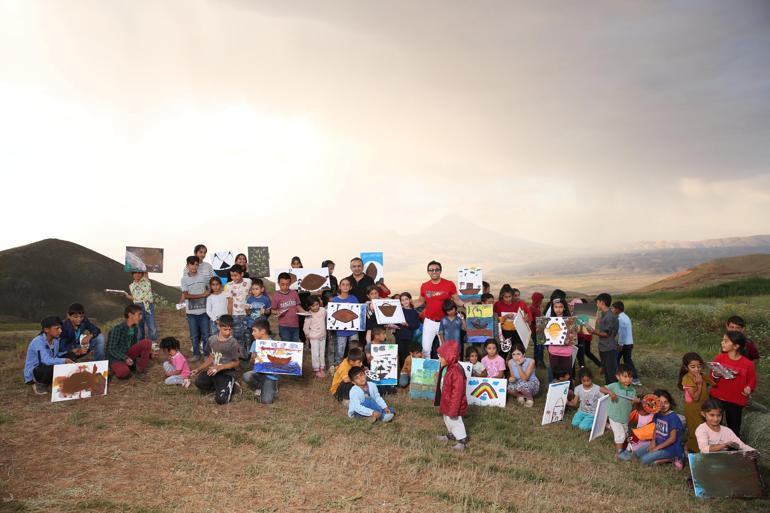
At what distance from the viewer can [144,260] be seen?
48.7ft

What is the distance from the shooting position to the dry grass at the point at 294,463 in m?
6.80

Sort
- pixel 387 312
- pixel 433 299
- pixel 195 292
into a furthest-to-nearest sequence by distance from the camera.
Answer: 1. pixel 195 292
2. pixel 387 312
3. pixel 433 299

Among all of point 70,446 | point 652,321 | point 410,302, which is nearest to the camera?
point 70,446

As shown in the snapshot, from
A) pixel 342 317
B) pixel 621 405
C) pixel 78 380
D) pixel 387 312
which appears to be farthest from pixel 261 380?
pixel 621 405

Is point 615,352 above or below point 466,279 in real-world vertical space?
below

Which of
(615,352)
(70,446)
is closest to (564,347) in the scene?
(615,352)

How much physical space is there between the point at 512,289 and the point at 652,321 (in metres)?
14.4

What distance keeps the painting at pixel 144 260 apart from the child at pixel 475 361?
940cm

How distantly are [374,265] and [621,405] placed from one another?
25.4 ft

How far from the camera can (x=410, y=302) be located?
1308 centimetres

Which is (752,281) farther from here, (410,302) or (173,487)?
(173,487)

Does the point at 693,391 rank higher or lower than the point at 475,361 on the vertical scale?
lower

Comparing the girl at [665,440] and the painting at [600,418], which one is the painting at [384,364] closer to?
the painting at [600,418]

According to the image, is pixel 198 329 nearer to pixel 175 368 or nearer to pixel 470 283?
pixel 175 368
